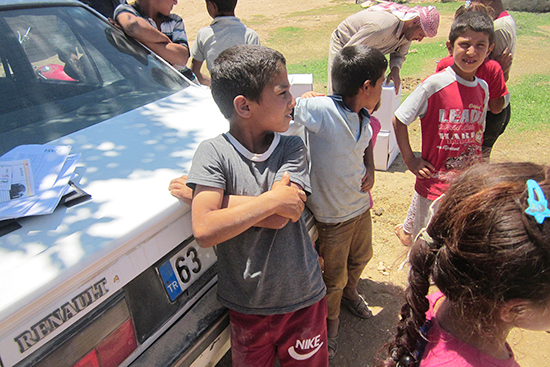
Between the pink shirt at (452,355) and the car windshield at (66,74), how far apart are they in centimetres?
183

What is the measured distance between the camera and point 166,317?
1536 mm

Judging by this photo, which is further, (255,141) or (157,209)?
(255,141)

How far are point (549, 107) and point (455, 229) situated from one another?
6.76 metres

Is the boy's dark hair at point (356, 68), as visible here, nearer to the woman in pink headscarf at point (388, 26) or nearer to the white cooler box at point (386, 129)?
the woman in pink headscarf at point (388, 26)

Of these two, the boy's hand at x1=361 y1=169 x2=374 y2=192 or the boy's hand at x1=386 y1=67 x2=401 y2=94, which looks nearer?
the boy's hand at x1=361 y1=169 x2=374 y2=192

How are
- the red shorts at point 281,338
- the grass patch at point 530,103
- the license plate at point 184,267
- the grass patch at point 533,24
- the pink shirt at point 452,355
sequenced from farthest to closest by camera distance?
1. the grass patch at point 533,24
2. the grass patch at point 530,103
3. the red shorts at point 281,338
4. the license plate at point 184,267
5. the pink shirt at point 452,355

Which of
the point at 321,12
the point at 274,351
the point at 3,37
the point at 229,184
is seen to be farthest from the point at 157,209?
the point at 321,12

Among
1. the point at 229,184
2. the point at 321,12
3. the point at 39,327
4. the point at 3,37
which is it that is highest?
the point at 321,12

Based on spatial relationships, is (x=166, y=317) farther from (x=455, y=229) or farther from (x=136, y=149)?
(x=455, y=229)

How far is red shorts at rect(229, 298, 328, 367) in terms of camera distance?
1689 mm

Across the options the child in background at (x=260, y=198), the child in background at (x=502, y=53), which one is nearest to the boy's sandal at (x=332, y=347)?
the child in background at (x=260, y=198)

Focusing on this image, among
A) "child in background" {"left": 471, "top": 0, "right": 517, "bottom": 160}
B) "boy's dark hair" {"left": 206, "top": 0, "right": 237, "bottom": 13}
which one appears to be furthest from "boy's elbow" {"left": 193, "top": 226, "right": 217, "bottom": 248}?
"child in background" {"left": 471, "top": 0, "right": 517, "bottom": 160}

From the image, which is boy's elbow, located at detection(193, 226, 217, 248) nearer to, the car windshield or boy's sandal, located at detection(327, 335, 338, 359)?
the car windshield

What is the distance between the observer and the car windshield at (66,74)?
202cm
